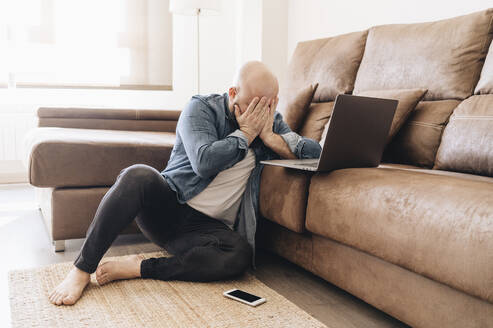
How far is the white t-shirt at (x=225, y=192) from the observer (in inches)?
66.6

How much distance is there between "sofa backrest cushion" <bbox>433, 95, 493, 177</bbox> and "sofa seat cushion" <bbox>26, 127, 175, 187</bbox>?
120 cm

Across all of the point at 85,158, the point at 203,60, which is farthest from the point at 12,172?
the point at 85,158

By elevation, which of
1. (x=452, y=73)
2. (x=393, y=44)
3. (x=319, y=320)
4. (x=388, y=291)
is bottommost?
(x=319, y=320)

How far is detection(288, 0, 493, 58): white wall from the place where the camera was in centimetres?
251

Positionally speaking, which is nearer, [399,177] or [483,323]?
[483,323]

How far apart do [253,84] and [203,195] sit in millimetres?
432

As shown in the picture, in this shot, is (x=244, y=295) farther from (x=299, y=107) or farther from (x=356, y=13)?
(x=356, y=13)

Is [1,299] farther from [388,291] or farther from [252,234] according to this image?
[388,291]

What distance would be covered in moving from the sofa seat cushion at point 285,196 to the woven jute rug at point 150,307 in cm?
25

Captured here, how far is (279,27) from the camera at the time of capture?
13.0ft

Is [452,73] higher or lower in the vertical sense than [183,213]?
higher

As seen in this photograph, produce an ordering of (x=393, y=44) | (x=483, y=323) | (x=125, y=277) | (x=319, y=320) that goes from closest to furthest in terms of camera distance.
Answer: (x=483, y=323) < (x=319, y=320) < (x=125, y=277) < (x=393, y=44)

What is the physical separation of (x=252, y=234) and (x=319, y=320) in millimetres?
428

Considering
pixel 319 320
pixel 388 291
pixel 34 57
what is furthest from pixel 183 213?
pixel 34 57
